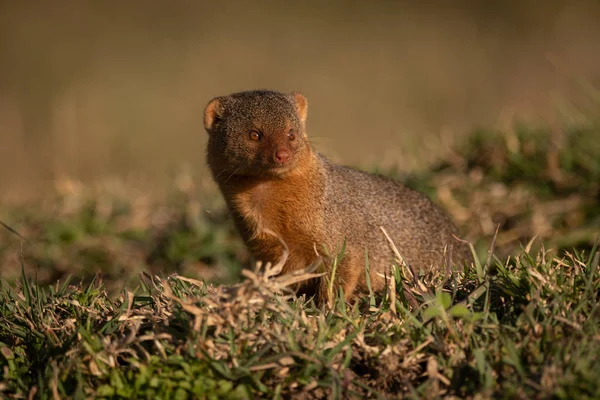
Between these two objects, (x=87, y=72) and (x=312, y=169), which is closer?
(x=312, y=169)

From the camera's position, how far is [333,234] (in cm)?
393

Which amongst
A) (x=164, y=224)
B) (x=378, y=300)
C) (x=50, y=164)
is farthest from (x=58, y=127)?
(x=378, y=300)

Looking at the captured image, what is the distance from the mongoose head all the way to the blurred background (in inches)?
162

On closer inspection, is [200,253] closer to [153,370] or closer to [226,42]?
[153,370]

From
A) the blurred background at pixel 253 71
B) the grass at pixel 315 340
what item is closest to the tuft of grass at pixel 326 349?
the grass at pixel 315 340

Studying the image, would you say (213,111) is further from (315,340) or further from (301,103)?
(315,340)

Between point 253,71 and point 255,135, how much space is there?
7.10 m

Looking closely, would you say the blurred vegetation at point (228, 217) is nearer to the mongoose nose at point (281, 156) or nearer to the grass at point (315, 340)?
the mongoose nose at point (281, 156)

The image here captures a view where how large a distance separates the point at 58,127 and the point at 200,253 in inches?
137

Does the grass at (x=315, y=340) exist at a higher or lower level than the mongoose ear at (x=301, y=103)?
lower

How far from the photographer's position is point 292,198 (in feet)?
12.9

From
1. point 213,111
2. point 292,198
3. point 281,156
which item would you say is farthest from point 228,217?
point 281,156

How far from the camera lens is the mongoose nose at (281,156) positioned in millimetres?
A: 3719

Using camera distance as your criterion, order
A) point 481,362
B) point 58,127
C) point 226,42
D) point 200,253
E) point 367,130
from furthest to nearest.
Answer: point 226,42
point 367,130
point 58,127
point 200,253
point 481,362
